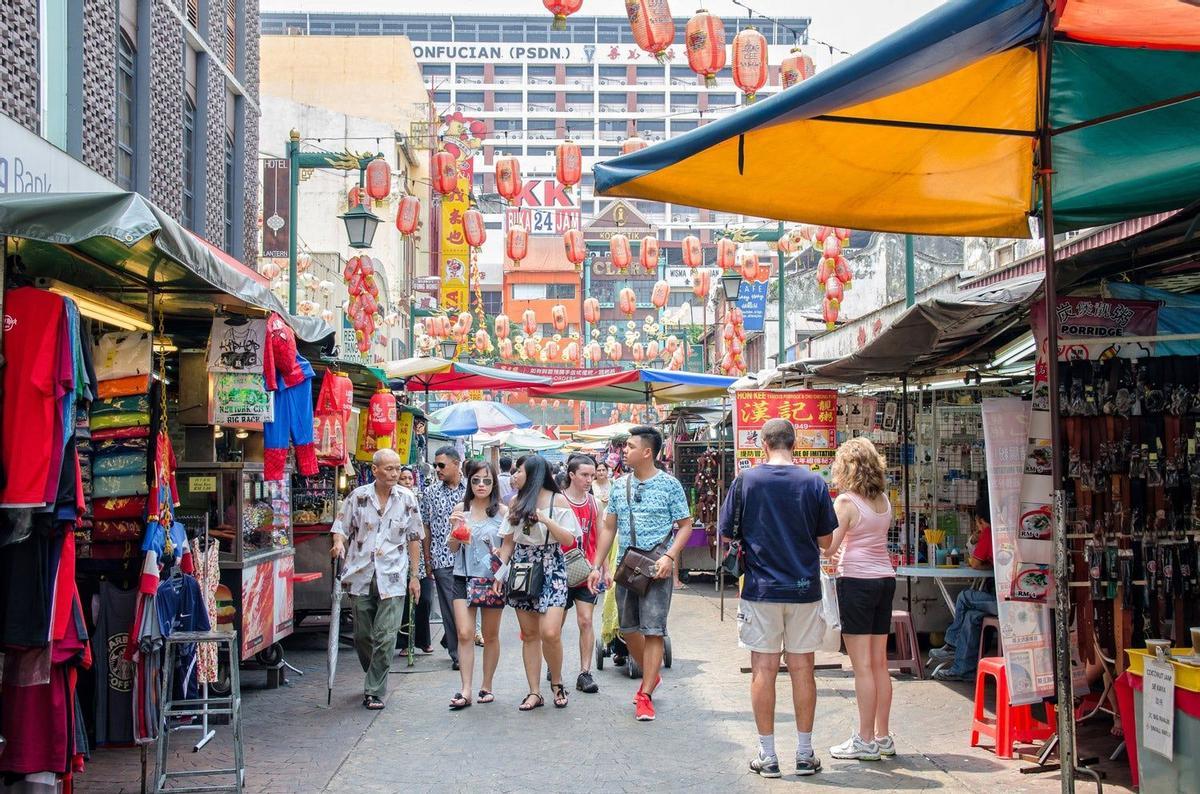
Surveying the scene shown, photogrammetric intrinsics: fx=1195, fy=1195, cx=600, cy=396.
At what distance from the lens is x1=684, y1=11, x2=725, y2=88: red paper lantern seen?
55.1ft

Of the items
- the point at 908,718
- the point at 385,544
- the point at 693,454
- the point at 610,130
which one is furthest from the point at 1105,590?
the point at 610,130

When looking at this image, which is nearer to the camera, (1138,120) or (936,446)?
(1138,120)

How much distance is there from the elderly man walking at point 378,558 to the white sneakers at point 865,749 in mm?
3673

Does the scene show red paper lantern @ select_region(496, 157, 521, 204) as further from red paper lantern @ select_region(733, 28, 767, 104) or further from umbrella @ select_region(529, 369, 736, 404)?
red paper lantern @ select_region(733, 28, 767, 104)

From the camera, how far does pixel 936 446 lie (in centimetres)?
1085

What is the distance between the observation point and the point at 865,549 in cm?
740

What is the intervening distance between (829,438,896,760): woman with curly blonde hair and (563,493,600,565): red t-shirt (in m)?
3.03

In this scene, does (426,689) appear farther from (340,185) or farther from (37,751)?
(340,185)

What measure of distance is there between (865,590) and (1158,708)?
202 centimetres

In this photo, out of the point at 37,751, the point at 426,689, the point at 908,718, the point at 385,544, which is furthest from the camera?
the point at 426,689

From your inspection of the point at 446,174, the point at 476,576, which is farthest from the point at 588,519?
the point at 446,174

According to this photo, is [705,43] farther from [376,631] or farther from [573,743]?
[573,743]

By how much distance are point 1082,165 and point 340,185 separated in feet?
132

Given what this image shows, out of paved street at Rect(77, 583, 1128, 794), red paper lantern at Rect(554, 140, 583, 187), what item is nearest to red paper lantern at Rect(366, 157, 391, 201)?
red paper lantern at Rect(554, 140, 583, 187)
